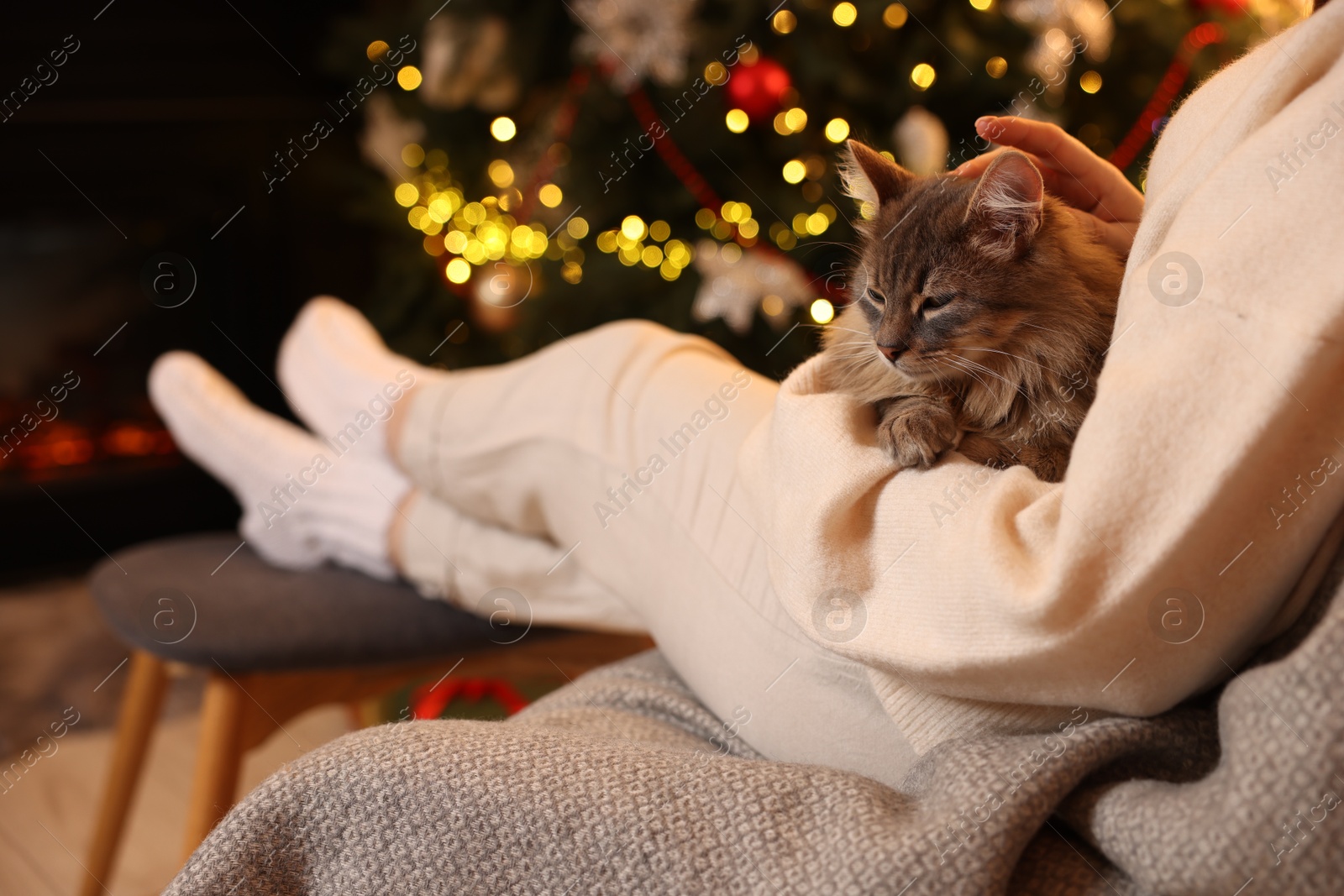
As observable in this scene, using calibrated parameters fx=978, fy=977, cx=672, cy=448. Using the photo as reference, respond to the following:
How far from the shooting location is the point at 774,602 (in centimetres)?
72

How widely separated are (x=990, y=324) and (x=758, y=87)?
1.12 m

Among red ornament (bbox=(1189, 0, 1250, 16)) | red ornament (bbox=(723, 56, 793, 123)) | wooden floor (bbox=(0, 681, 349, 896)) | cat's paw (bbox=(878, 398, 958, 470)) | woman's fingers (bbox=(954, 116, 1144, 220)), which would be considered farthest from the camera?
red ornament (bbox=(1189, 0, 1250, 16))

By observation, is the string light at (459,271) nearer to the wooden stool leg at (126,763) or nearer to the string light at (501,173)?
the string light at (501,173)

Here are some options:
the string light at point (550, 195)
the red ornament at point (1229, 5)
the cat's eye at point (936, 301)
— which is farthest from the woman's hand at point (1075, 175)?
the red ornament at point (1229, 5)

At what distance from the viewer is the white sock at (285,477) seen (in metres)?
1.25

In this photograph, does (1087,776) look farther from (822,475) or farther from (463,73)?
(463,73)

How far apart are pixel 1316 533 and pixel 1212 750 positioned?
0.43 ft

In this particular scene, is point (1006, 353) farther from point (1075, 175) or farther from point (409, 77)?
point (409, 77)

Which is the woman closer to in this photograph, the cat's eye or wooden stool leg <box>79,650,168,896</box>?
the cat's eye

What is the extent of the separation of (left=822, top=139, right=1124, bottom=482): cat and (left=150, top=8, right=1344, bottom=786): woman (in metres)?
0.05

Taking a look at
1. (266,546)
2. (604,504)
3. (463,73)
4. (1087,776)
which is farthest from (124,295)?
(1087,776)

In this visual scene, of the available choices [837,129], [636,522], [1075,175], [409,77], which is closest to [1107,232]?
[1075,175]

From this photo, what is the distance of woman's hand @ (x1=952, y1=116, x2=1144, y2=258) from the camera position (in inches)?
28.9

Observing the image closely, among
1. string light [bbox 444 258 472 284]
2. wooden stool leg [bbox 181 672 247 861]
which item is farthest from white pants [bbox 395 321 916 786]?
string light [bbox 444 258 472 284]
